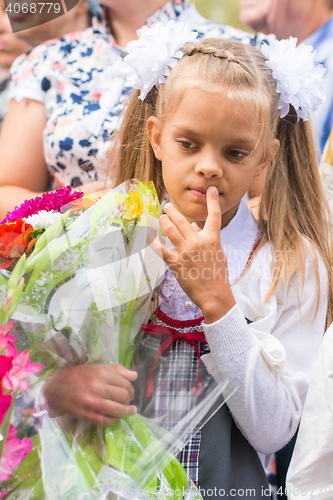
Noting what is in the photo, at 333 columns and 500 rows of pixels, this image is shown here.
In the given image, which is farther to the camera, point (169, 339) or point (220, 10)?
point (220, 10)

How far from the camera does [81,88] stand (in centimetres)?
139

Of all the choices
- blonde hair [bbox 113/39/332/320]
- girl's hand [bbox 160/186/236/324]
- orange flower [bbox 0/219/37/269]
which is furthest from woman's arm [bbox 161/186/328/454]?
orange flower [bbox 0/219/37/269]

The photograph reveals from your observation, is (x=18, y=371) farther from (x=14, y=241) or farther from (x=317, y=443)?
(x=317, y=443)

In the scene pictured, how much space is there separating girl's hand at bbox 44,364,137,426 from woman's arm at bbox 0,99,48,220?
885 mm

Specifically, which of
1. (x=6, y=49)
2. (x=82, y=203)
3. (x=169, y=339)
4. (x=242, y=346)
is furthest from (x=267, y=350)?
(x=6, y=49)

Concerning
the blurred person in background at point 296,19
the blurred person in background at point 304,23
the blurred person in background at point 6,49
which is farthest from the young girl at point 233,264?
the blurred person in background at point 6,49

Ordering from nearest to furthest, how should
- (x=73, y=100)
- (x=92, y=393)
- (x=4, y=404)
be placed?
(x=4, y=404)
(x=92, y=393)
(x=73, y=100)

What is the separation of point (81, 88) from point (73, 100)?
0.07m

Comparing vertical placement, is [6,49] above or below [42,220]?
above

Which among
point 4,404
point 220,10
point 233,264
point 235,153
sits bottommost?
point 233,264

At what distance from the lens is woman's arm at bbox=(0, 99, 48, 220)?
1.36 metres

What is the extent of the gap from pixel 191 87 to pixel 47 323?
18.3 inches

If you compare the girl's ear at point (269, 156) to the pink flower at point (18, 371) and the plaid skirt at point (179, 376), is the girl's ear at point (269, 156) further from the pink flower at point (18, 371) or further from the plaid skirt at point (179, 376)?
the pink flower at point (18, 371)

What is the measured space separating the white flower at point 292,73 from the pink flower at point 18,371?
64 centimetres
